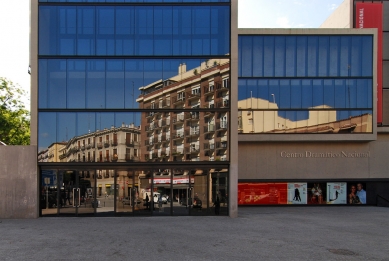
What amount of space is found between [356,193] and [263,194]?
8.91 meters

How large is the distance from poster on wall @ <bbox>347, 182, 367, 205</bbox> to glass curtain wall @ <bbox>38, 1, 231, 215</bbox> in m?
16.2

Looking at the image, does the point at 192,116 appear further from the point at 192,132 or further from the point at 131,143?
the point at 131,143

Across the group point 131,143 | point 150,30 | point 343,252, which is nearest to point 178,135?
point 131,143

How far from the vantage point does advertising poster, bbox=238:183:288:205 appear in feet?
107

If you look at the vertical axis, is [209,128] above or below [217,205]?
above

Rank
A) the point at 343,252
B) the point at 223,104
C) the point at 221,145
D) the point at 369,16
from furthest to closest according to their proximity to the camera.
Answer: the point at 369,16 → the point at 223,104 → the point at 221,145 → the point at 343,252

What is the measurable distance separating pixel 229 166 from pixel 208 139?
2.33 m

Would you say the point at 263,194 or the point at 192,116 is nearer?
the point at 192,116

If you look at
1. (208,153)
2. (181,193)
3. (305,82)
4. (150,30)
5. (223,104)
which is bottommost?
(181,193)

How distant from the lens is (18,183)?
891 inches

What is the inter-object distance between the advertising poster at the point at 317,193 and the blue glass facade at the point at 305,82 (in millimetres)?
5236

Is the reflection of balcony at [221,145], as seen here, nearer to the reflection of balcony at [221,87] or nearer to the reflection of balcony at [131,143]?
the reflection of balcony at [221,87]

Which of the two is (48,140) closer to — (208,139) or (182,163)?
(182,163)

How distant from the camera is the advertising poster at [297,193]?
3291 cm
